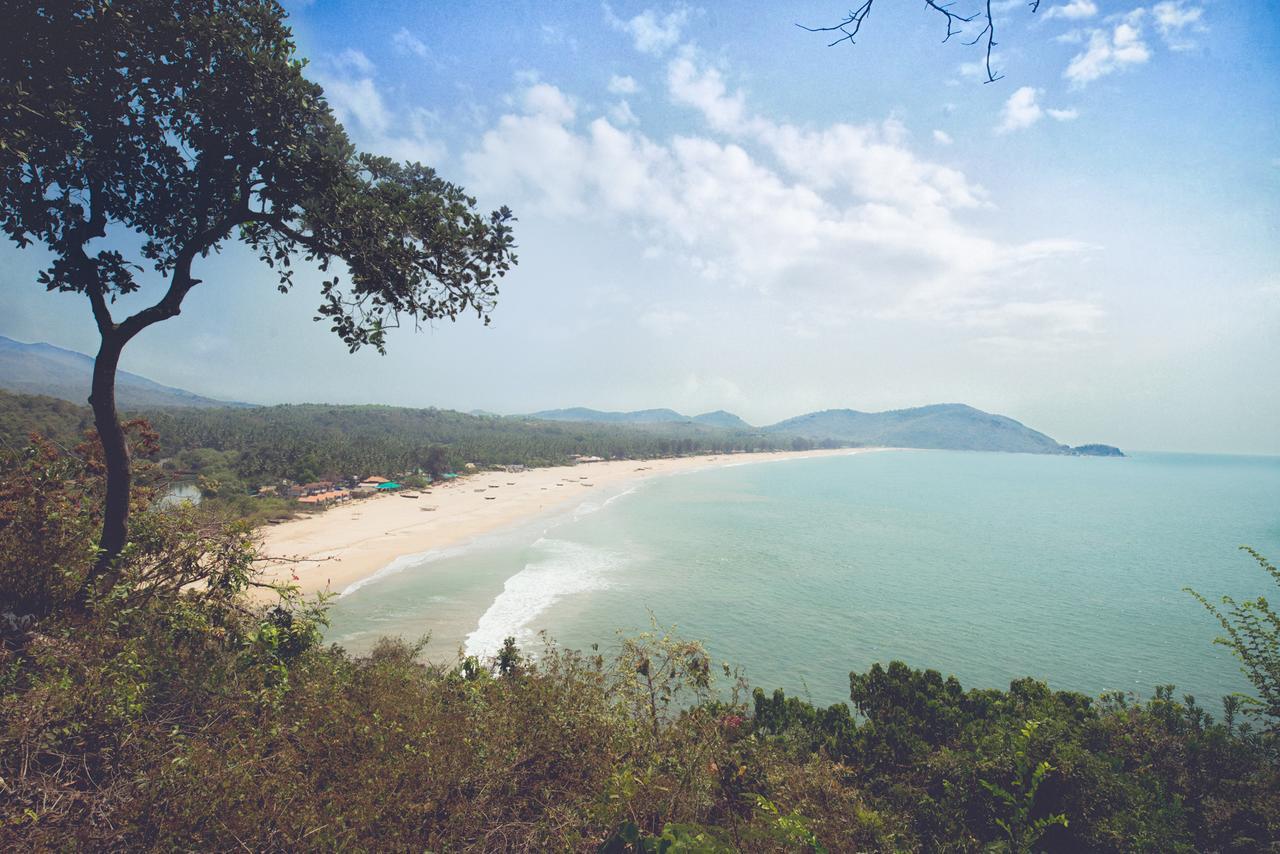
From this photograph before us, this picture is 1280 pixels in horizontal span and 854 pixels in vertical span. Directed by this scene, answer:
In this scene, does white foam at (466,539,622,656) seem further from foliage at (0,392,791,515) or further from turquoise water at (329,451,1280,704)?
foliage at (0,392,791,515)

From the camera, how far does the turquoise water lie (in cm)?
2192

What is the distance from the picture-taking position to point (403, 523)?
44719 mm

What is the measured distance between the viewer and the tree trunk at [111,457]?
4277 mm

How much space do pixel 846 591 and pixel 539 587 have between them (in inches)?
749

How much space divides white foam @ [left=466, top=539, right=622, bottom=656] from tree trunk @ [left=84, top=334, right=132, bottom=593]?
15.5m

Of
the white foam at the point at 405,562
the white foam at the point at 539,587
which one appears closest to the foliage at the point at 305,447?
the white foam at the point at 405,562

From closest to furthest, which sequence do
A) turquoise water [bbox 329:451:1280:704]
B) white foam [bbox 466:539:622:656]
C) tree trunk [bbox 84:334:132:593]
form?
tree trunk [bbox 84:334:132:593] < white foam [bbox 466:539:622:656] < turquoise water [bbox 329:451:1280:704]

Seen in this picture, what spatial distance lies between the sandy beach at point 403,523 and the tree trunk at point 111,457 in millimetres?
6726

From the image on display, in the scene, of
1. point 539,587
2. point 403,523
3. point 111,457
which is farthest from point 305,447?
point 111,457

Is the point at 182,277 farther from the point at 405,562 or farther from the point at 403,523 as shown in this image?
the point at 403,523

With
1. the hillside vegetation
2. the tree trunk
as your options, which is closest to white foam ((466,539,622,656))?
the hillside vegetation

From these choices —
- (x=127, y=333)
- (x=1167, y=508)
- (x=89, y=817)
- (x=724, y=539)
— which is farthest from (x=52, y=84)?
(x=1167, y=508)

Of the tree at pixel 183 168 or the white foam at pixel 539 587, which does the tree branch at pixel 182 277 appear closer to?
the tree at pixel 183 168

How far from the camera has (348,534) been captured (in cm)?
3947
